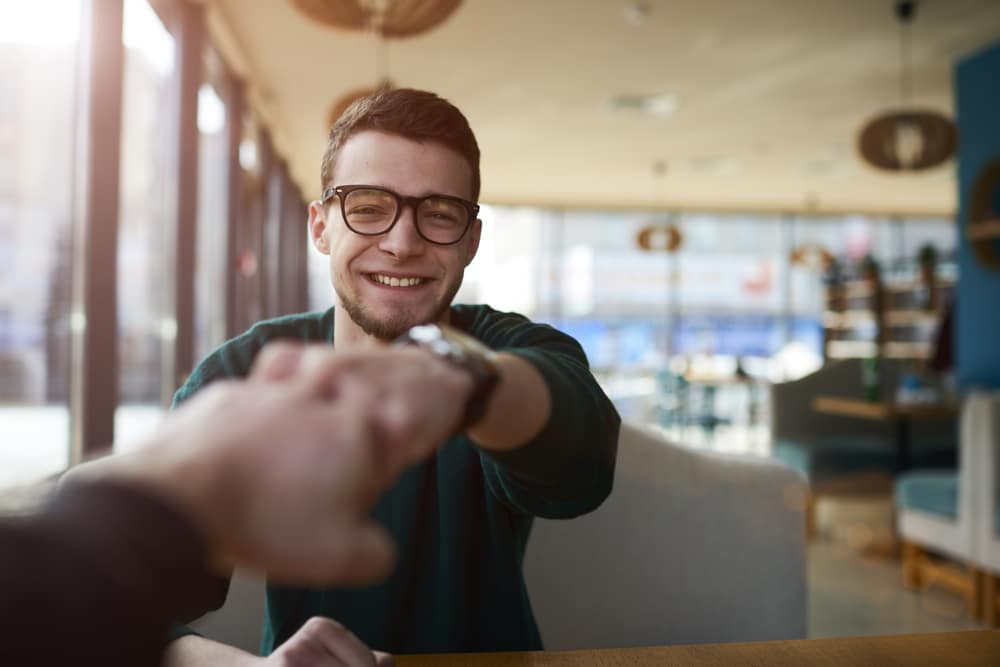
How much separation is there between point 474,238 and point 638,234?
857 centimetres

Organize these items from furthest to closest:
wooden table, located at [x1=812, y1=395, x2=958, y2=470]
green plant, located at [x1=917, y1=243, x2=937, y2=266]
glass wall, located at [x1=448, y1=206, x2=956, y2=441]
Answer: glass wall, located at [x1=448, y1=206, x2=956, y2=441]
green plant, located at [x1=917, y1=243, x2=937, y2=266]
wooden table, located at [x1=812, y1=395, x2=958, y2=470]

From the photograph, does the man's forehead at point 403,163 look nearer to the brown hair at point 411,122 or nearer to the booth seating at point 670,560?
the brown hair at point 411,122

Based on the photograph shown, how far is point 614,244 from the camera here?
12.2m

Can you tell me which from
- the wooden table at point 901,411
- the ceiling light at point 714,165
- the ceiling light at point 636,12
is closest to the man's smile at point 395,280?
the wooden table at point 901,411

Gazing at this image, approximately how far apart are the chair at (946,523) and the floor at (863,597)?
11 cm

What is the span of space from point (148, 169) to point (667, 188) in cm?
774

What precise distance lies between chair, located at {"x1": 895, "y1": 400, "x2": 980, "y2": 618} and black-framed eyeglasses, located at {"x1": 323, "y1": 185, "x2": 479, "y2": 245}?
3349 millimetres

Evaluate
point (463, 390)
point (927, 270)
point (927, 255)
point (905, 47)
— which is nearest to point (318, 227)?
point (463, 390)

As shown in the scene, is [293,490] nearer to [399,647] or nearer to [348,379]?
[348,379]

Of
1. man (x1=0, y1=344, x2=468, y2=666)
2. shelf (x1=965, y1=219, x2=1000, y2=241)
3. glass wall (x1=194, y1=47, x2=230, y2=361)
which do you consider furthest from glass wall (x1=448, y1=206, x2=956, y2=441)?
man (x1=0, y1=344, x2=468, y2=666)

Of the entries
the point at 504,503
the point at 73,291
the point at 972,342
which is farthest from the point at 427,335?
the point at 972,342

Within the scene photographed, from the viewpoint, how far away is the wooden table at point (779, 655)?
2.82 feet

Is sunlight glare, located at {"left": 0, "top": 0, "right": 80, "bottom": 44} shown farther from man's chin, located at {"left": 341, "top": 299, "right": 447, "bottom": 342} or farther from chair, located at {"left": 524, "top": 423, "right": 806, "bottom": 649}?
chair, located at {"left": 524, "top": 423, "right": 806, "bottom": 649}

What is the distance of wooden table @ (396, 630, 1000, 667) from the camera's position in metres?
0.86
